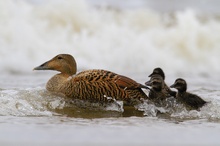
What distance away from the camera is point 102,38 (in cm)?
1683

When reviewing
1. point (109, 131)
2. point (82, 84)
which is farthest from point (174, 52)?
point (109, 131)

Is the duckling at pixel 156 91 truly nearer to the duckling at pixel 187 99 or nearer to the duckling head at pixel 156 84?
the duckling head at pixel 156 84

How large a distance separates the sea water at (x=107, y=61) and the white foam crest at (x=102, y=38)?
23 mm

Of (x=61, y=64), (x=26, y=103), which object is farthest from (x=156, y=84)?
(x=26, y=103)

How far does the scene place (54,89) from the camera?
8898mm

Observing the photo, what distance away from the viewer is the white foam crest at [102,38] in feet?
50.2

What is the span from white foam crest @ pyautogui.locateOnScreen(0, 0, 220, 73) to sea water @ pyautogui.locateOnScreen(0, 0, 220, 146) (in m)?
0.02

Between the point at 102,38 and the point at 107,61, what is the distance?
4.08 feet

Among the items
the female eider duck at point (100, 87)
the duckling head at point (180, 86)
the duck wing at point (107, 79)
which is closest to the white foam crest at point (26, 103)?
the female eider duck at point (100, 87)

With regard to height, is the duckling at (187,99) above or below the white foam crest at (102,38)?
below

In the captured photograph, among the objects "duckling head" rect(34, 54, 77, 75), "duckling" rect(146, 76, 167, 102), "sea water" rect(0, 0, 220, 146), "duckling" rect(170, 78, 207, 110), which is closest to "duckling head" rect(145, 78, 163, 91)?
"duckling" rect(146, 76, 167, 102)

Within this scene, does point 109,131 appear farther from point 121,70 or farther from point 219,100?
point 121,70

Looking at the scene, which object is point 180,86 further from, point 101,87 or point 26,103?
point 26,103

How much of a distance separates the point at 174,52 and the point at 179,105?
8.71 metres
